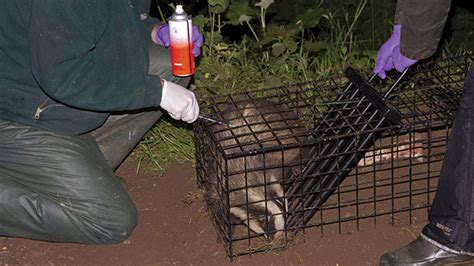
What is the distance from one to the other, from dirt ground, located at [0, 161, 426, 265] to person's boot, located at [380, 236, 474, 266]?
129mm

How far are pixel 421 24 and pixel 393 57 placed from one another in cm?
41

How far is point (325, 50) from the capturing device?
280 inches

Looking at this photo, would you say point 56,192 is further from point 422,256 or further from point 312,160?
point 422,256

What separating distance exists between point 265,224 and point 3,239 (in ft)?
4.74

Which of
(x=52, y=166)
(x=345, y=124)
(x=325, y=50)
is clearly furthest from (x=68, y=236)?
(x=325, y=50)

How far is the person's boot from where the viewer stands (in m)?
4.81

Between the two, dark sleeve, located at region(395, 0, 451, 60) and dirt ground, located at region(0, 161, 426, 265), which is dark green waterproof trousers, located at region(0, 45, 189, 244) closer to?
dirt ground, located at region(0, 161, 426, 265)

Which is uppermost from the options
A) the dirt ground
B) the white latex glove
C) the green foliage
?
the white latex glove

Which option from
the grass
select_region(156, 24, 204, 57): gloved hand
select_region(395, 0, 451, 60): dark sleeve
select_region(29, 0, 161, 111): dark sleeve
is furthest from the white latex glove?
select_region(395, 0, 451, 60): dark sleeve

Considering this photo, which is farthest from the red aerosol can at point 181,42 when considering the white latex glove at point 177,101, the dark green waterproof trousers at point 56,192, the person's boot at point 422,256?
the person's boot at point 422,256

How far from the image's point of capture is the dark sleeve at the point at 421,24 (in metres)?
4.63

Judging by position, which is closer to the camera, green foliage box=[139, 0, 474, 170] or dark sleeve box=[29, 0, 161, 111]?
dark sleeve box=[29, 0, 161, 111]

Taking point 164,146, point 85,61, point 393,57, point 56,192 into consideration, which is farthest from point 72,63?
point 393,57

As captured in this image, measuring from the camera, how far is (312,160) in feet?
16.3
